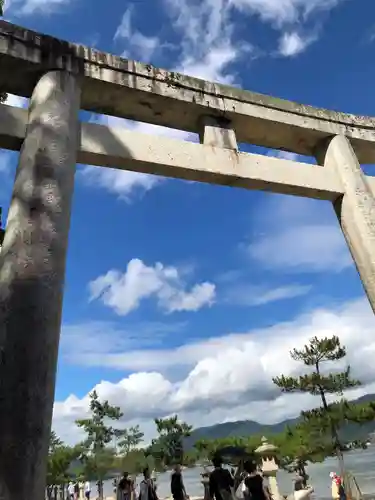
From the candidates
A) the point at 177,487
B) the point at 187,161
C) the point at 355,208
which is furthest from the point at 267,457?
the point at 187,161

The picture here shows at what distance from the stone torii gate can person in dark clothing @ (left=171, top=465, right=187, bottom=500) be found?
18.0 ft

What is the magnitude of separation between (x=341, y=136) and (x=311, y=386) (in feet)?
63.8

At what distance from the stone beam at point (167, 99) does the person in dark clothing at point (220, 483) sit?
4265mm

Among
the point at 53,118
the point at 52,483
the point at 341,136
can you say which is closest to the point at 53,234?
the point at 53,118

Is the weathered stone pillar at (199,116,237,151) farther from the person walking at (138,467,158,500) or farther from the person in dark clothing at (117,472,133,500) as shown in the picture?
the person in dark clothing at (117,472,133,500)

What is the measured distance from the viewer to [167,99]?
4676 mm

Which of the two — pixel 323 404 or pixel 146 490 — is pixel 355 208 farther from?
pixel 323 404

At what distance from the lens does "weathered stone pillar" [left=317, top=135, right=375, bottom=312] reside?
4469 mm

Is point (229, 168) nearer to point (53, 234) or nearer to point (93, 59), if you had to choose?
point (93, 59)

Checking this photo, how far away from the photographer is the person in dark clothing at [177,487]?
25.5 feet

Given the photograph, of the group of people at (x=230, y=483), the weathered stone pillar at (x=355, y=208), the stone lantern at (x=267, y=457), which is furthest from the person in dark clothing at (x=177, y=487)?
the weathered stone pillar at (x=355, y=208)

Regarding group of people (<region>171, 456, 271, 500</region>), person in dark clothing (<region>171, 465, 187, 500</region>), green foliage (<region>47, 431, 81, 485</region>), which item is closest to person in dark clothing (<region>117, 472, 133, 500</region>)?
person in dark clothing (<region>171, 465, 187, 500</region>)

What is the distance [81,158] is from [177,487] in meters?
6.49

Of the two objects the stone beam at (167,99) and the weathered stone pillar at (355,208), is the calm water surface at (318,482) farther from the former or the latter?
the stone beam at (167,99)
